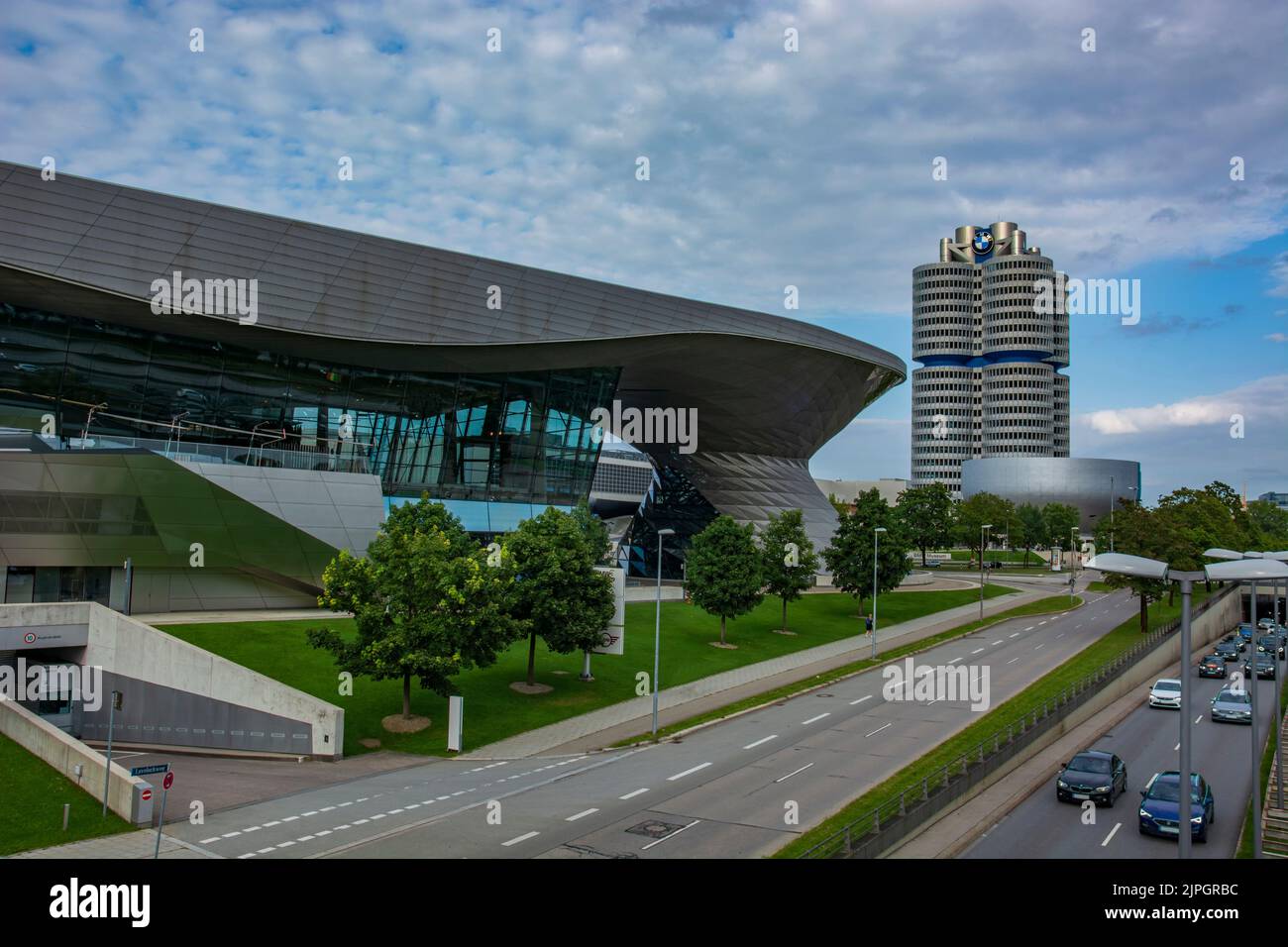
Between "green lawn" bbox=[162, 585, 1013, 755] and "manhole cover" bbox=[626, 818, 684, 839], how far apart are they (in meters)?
10.0

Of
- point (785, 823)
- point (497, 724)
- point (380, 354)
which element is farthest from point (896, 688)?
point (380, 354)

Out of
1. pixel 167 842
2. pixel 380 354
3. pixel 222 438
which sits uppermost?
pixel 380 354

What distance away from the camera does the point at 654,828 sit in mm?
19281

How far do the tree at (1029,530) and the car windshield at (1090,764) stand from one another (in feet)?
319

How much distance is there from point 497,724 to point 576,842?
486 inches

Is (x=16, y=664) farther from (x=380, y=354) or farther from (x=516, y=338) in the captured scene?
(x=516, y=338)

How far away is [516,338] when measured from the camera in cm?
5053

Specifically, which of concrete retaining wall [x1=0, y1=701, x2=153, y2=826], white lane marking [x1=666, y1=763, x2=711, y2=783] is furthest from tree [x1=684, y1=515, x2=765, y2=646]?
concrete retaining wall [x1=0, y1=701, x2=153, y2=826]

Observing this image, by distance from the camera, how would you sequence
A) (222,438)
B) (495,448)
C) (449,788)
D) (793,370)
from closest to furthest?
(449,788) < (222,438) < (495,448) < (793,370)

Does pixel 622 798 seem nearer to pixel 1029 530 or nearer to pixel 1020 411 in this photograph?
pixel 1029 530

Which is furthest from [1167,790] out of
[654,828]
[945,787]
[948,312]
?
[948,312]

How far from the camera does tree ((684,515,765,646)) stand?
43.2m

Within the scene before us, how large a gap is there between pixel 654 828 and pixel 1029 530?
112 metres
